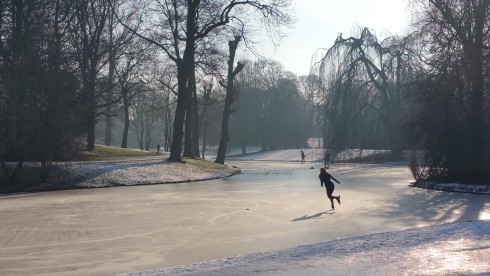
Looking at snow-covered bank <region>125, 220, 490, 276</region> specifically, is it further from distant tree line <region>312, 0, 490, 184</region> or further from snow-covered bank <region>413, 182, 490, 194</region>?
distant tree line <region>312, 0, 490, 184</region>

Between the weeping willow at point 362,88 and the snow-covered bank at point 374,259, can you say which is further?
the weeping willow at point 362,88

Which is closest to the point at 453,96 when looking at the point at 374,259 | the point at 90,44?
the point at 374,259

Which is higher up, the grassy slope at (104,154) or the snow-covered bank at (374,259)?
the grassy slope at (104,154)

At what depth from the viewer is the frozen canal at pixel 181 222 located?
33.3 feet

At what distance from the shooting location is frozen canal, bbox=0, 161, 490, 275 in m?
10.1

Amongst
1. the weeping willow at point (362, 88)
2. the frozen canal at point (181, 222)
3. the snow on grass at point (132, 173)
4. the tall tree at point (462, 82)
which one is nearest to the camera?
the frozen canal at point (181, 222)

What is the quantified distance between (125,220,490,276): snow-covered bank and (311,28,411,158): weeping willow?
35.7 m

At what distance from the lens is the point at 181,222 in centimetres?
1468

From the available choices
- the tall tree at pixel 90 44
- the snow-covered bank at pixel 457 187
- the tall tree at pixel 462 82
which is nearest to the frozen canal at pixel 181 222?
the snow-covered bank at pixel 457 187

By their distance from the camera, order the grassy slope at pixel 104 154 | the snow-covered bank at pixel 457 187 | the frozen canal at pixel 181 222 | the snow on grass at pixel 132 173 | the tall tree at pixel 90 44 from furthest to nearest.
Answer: the grassy slope at pixel 104 154 → the tall tree at pixel 90 44 → the snow on grass at pixel 132 173 → the snow-covered bank at pixel 457 187 → the frozen canal at pixel 181 222

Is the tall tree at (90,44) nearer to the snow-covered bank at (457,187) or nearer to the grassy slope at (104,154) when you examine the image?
the grassy slope at (104,154)

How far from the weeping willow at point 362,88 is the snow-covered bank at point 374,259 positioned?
1405 inches

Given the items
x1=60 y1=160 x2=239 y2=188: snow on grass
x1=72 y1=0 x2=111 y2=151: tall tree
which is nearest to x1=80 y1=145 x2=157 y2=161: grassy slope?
x1=72 y1=0 x2=111 y2=151: tall tree

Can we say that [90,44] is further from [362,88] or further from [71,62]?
[362,88]
